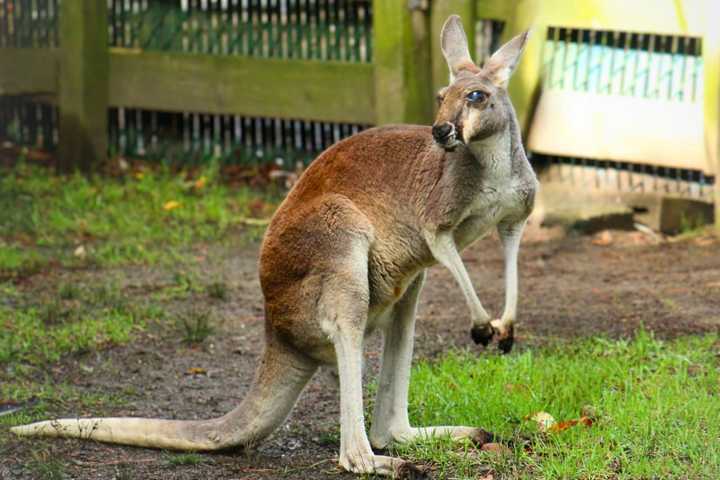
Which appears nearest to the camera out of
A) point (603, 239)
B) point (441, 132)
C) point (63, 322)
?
point (441, 132)

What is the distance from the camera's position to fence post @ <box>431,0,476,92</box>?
26.6ft

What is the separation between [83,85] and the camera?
921 cm

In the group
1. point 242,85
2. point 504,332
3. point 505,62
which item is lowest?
point 504,332

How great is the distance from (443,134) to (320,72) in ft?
16.7

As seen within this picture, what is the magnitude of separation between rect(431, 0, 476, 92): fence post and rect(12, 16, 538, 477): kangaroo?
370cm

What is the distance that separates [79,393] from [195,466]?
111 cm

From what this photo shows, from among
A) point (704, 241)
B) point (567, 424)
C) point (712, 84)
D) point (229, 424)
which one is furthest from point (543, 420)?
point (712, 84)

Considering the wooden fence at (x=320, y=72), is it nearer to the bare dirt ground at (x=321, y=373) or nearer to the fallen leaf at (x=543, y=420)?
the bare dirt ground at (x=321, y=373)

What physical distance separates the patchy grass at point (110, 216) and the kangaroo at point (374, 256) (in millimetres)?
3149

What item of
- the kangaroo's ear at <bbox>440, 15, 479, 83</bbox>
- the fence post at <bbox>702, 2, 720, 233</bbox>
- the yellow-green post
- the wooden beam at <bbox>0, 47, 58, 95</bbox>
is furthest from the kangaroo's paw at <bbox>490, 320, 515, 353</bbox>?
the wooden beam at <bbox>0, 47, 58, 95</bbox>

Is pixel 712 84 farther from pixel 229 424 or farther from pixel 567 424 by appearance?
pixel 229 424

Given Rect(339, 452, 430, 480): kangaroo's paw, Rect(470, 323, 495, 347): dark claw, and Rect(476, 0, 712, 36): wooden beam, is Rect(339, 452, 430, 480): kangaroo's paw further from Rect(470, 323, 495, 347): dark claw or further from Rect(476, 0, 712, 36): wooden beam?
Rect(476, 0, 712, 36): wooden beam

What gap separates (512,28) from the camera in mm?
8055

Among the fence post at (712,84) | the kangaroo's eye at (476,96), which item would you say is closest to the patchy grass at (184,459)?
the kangaroo's eye at (476,96)
